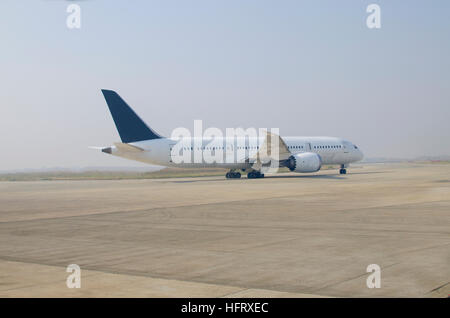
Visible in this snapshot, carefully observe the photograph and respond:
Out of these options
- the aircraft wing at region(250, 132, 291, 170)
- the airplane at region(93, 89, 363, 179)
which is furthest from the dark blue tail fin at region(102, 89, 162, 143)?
the aircraft wing at region(250, 132, 291, 170)

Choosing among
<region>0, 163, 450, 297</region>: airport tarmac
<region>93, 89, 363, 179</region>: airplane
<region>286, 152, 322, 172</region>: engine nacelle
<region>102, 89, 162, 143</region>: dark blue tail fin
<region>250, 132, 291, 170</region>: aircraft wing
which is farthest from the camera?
<region>250, 132, 291, 170</region>: aircraft wing

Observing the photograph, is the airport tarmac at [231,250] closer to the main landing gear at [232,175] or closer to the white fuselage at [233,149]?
the white fuselage at [233,149]

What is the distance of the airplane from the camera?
47.1m

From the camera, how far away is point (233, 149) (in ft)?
169

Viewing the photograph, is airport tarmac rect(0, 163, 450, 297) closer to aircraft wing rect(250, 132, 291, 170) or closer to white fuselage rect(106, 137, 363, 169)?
white fuselage rect(106, 137, 363, 169)

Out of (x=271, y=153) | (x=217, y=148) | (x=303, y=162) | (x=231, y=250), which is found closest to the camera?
(x=231, y=250)

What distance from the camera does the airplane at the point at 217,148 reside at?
155 feet

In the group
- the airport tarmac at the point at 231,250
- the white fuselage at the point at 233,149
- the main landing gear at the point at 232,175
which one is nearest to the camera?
the airport tarmac at the point at 231,250

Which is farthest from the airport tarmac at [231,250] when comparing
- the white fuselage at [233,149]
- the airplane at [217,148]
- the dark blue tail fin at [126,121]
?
the white fuselage at [233,149]

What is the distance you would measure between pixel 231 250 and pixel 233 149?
39.9m

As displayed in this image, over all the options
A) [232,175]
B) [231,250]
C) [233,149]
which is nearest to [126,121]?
[233,149]

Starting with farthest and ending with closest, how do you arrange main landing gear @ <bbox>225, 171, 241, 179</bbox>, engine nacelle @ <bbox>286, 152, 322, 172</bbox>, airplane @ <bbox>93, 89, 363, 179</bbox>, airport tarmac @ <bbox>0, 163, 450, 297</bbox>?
1. main landing gear @ <bbox>225, 171, 241, 179</bbox>
2. engine nacelle @ <bbox>286, 152, 322, 172</bbox>
3. airplane @ <bbox>93, 89, 363, 179</bbox>
4. airport tarmac @ <bbox>0, 163, 450, 297</bbox>

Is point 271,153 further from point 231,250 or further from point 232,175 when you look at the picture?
point 231,250
